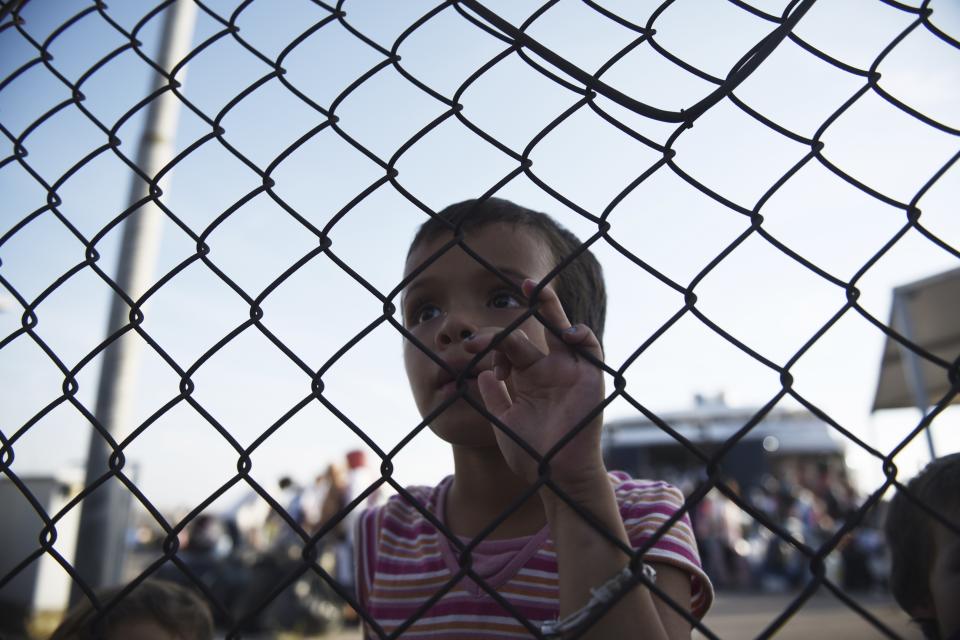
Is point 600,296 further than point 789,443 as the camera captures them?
No

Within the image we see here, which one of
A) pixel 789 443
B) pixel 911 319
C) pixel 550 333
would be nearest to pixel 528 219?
pixel 550 333

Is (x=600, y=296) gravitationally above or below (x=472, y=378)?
above

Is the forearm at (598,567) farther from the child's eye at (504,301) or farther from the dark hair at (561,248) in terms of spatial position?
the dark hair at (561,248)

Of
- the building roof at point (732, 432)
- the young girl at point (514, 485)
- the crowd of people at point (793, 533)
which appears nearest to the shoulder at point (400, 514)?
the young girl at point (514, 485)

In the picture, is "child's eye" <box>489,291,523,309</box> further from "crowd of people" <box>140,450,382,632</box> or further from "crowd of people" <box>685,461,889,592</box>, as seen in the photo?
"crowd of people" <box>685,461,889,592</box>

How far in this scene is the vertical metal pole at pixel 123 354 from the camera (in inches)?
118

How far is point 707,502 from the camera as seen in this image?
11.2 metres

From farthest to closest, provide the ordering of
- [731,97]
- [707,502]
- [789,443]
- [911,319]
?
[789,443]
[707,502]
[911,319]
[731,97]

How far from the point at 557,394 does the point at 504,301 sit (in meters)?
0.51

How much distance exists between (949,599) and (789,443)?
15.5m

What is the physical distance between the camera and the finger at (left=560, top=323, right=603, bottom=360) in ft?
3.28

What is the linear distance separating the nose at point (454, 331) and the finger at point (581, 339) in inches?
18.8

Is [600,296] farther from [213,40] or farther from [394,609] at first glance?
[213,40]

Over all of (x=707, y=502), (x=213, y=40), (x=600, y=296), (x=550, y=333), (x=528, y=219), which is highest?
(x=213, y=40)
